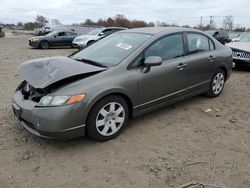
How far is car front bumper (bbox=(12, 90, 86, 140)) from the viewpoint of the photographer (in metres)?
3.10

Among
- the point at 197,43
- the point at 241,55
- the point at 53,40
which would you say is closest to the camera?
the point at 197,43

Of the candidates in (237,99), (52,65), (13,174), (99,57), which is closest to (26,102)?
(52,65)

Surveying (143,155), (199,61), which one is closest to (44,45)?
(199,61)

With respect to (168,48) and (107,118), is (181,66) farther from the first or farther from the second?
(107,118)

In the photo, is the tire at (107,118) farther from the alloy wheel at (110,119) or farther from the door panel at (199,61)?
the door panel at (199,61)

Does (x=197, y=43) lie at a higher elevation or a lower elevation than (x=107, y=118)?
higher

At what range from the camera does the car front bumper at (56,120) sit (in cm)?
310

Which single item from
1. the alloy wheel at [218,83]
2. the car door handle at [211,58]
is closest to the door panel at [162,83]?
the car door handle at [211,58]

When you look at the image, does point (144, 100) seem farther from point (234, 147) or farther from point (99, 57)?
point (234, 147)

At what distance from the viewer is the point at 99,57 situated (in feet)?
13.3

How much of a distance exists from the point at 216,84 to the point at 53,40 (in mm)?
15038

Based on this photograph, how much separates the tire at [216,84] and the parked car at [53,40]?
48.2 feet

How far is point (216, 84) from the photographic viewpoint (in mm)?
5449

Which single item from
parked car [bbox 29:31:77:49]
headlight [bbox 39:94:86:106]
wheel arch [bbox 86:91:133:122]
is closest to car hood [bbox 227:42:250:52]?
wheel arch [bbox 86:91:133:122]
